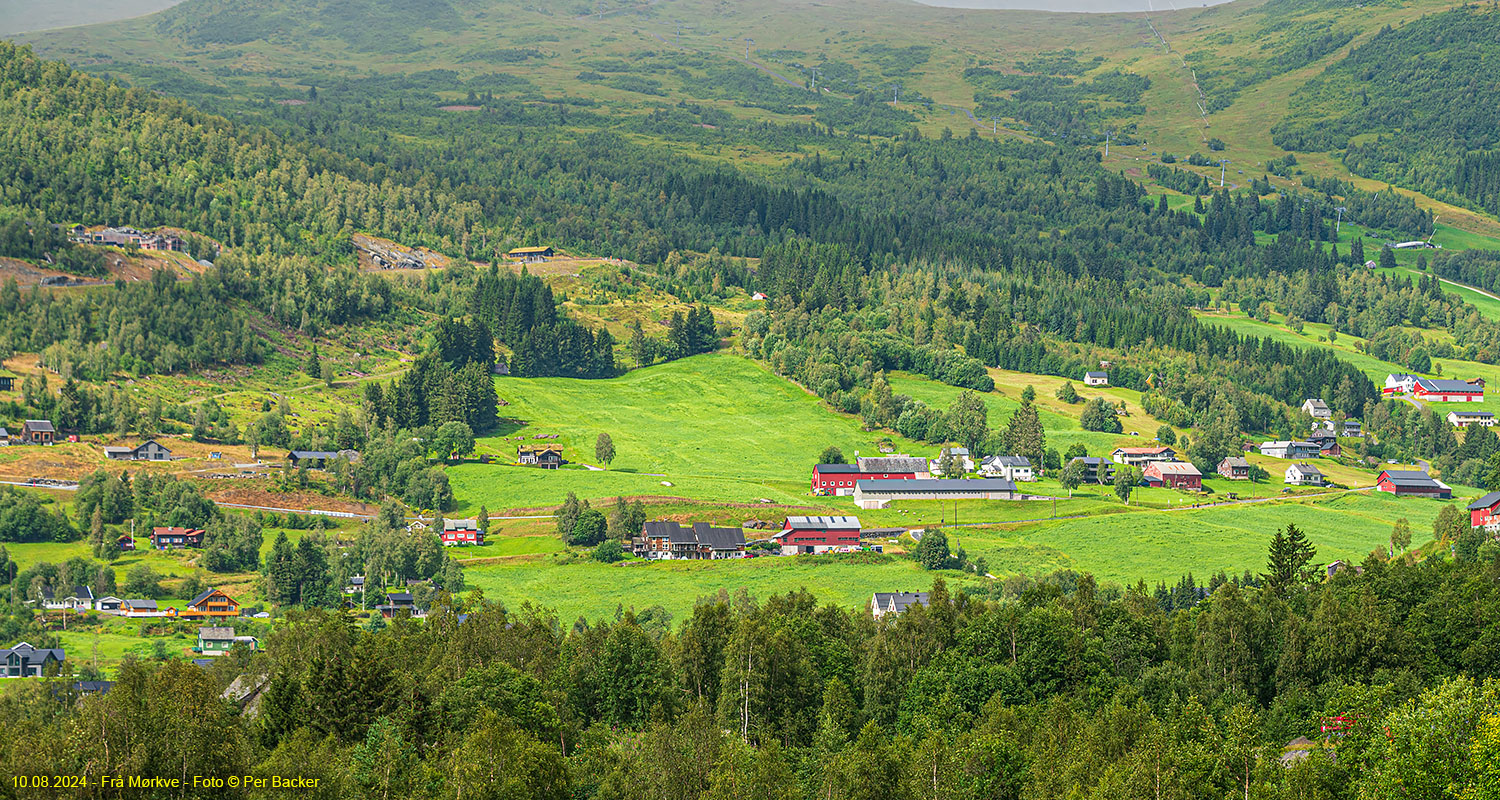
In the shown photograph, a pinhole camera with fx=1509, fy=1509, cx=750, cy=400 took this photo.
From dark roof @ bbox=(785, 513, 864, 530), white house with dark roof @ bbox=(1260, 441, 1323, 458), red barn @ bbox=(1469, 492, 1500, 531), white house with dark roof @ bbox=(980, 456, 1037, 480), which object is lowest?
white house with dark roof @ bbox=(1260, 441, 1323, 458)

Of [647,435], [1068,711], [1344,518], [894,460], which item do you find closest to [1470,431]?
[1344,518]

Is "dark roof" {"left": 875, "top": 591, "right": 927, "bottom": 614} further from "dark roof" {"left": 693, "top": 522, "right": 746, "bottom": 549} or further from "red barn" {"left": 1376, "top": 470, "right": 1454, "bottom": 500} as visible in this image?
"red barn" {"left": 1376, "top": 470, "right": 1454, "bottom": 500}

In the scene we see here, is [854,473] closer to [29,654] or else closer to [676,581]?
[676,581]

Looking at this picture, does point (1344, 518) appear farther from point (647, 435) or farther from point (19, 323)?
point (19, 323)

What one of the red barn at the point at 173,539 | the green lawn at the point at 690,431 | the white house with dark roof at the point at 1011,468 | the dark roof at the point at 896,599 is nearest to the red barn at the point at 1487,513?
the dark roof at the point at 896,599

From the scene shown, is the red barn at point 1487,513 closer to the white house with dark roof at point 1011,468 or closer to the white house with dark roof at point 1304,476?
the white house with dark roof at point 1304,476

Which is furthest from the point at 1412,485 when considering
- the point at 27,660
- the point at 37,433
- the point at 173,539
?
the point at 37,433

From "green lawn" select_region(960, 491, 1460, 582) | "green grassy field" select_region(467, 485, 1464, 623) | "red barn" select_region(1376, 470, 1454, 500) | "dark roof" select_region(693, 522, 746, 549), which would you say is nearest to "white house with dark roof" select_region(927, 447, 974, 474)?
"green grassy field" select_region(467, 485, 1464, 623)

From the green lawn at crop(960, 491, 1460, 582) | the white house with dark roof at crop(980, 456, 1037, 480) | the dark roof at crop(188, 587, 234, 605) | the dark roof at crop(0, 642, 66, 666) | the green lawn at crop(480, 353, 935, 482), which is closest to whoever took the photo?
the dark roof at crop(0, 642, 66, 666)
